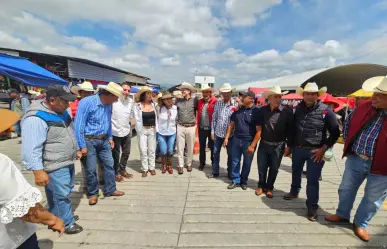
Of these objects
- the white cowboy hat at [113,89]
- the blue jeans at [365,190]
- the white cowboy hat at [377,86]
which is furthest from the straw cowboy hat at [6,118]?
the blue jeans at [365,190]

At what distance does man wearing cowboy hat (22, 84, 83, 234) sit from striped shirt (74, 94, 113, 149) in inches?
A: 18.5

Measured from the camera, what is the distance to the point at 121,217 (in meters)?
2.99

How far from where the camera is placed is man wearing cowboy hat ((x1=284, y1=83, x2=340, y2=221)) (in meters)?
2.86

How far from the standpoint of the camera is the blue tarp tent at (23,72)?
493 centimetres

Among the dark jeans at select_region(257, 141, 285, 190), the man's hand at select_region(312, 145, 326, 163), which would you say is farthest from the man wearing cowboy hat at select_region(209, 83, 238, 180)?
the man's hand at select_region(312, 145, 326, 163)

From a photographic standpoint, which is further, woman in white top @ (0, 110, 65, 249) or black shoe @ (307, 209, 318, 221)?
black shoe @ (307, 209, 318, 221)

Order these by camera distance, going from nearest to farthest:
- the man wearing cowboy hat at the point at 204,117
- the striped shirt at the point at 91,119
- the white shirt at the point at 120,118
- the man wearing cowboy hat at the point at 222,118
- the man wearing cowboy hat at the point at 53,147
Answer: the man wearing cowboy hat at the point at 53,147 → the striped shirt at the point at 91,119 → the white shirt at the point at 120,118 → the man wearing cowboy hat at the point at 222,118 → the man wearing cowboy hat at the point at 204,117

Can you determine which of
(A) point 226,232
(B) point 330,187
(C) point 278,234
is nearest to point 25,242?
(A) point 226,232

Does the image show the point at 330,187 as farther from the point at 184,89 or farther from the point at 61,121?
the point at 61,121

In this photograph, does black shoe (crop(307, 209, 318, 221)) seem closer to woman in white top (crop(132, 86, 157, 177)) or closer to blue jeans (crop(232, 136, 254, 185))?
blue jeans (crop(232, 136, 254, 185))

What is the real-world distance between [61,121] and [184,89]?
297cm

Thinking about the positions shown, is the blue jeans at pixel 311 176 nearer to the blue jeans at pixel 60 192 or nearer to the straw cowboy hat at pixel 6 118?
the blue jeans at pixel 60 192

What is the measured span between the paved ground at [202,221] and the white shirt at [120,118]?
1.03 m

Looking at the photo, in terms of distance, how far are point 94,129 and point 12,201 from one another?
208cm
